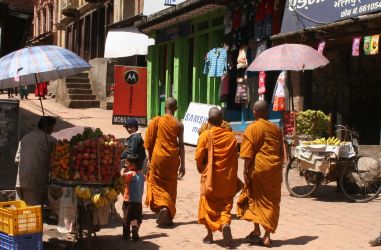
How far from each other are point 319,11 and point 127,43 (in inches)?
520

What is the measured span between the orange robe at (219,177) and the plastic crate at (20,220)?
7.06 feet

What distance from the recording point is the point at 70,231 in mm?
6523

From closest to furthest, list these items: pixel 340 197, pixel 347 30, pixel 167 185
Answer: pixel 167 185 < pixel 340 197 < pixel 347 30

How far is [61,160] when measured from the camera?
6.61m

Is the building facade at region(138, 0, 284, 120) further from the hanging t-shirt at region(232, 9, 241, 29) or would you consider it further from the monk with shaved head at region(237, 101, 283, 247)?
the monk with shaved head at region(237, 101, 283, 247)

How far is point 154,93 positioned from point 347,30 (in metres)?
12.3

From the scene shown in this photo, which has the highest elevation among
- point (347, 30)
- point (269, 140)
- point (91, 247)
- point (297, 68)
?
point (347, 30)

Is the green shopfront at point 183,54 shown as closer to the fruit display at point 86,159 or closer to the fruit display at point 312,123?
the fruit display at point 312,123

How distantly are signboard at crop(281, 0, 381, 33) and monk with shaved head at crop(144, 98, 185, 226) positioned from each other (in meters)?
4.90

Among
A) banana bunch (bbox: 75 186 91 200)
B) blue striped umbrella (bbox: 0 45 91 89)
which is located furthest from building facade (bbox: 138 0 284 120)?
banana bunch (bbox: 75 186 91 200)

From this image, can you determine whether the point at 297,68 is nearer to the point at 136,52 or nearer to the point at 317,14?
the point at 317,14

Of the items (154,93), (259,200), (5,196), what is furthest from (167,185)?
(154,93)

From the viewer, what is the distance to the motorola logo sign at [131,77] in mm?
13195

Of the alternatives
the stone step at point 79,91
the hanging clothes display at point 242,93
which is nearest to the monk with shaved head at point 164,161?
the hanging clothes display at point 242,93
